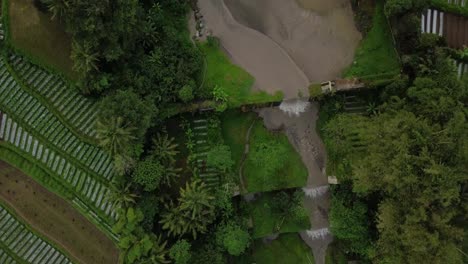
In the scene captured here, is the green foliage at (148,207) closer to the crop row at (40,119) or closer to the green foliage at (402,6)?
the crop row at (40,119)

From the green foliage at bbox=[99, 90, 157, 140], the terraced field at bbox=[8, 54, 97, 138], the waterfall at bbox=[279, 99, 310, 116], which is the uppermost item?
the waterfall at bbox=[279, 99, 310, 116]

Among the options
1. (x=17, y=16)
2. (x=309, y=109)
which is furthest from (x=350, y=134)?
(x=17, y=16)

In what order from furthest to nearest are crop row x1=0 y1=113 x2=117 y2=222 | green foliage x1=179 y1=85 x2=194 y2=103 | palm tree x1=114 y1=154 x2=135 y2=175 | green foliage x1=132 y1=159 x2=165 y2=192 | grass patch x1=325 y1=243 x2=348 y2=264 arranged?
1. grass patch x1=325 y1=243 x2=348 y2=264
2. crop row x1=0 y1=113 x2=117 y2=222
3. green foliage x1=179 y1=85 x2=194 y2=103
4. green foliage x1=132 y1=159 x2=165 y2=192
5. palm tree x1=114 y1=154 x2=135 y2=175

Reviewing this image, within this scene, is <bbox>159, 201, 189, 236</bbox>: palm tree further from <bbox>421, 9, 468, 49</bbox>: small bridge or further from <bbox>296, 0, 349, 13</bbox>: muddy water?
<bbox>421, 9, 468, 49</bbox>: small bridge

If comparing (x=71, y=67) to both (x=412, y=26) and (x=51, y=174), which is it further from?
(x=412, y=26)

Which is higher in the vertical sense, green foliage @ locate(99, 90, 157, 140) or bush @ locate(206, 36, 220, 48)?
bush @ locate(206, 36, 220, 48)

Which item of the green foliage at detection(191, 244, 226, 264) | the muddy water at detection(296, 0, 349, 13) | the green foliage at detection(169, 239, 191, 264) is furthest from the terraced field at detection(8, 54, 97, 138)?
the muddy water at detection(296, 0, 349, 13)

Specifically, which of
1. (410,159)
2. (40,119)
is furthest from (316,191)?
(40,119)
